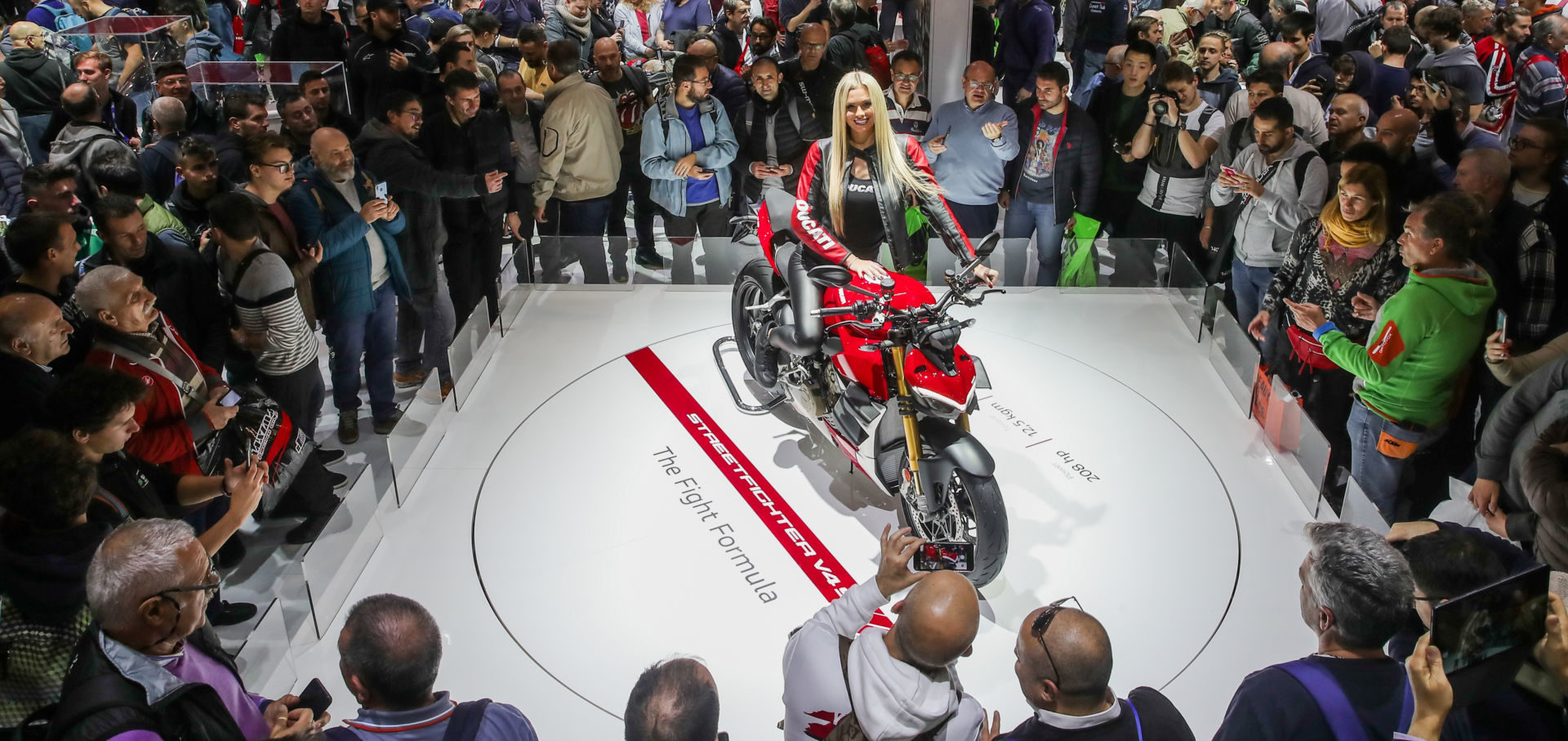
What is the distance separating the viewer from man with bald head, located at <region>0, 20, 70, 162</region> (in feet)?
21.6

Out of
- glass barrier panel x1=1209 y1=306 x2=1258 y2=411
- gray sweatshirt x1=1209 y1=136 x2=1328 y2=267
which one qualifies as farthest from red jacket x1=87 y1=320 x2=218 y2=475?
gray sweatshirt x1=1209 y1=136 x2=1328 y2=267

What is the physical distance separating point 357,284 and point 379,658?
3101mm

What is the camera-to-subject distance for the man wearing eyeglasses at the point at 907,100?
6602mm

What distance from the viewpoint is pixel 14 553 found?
2947 millimetres

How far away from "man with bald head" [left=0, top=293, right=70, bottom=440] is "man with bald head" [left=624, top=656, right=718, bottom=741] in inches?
95.9

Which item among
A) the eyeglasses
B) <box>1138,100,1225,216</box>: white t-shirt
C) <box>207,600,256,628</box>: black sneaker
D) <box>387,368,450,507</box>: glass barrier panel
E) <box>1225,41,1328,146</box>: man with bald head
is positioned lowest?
<box>207,600,256,628</box>: black sneaker

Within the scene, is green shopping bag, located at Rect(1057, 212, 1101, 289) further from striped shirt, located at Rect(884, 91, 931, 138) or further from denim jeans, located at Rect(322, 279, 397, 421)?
denim jeans, located at Rect(322, 279, 397, 421)

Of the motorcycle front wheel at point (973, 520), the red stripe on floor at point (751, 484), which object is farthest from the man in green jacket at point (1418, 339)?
the red stripe on floor at point (751, 484)

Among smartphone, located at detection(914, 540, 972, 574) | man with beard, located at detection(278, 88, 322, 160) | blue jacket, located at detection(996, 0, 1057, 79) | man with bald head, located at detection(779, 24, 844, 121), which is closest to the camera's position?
smartphone, located at detection(914, 540, 972, 574)

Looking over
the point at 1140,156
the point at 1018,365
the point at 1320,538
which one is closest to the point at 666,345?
the point at 1018,365

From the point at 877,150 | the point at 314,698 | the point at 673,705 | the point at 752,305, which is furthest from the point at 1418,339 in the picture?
the point at 314,698

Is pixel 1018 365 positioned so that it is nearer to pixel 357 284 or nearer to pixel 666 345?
pixel 666 345

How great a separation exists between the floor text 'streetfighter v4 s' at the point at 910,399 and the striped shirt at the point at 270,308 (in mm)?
2072

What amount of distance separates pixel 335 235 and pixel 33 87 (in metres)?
3.00
